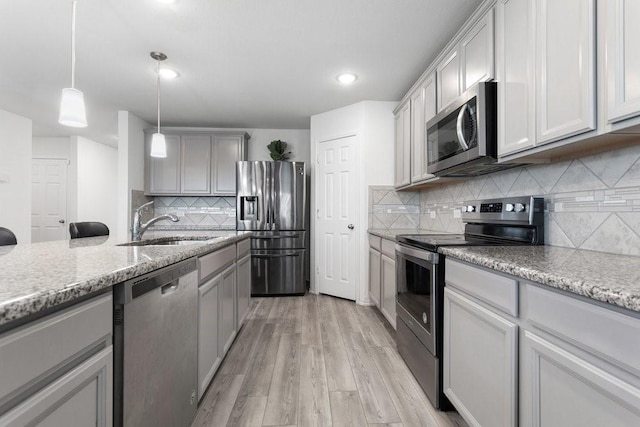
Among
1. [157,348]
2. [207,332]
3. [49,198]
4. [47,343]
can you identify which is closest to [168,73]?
[207,332]

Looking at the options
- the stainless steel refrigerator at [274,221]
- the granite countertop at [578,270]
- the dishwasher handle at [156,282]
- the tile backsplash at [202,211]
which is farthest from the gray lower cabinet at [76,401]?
the tile backsplash at [202,211]

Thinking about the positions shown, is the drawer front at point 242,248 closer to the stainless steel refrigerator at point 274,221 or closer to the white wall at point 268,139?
the stainless steel refrigerator at point 274,221

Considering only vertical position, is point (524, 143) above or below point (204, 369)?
above

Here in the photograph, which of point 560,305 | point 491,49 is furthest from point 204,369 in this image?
point 491,49

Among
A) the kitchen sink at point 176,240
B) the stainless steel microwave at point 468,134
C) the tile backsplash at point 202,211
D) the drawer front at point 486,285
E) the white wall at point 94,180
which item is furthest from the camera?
the white wall at point 94,180

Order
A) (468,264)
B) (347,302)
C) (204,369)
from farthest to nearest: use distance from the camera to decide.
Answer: (347,302), (204,369), (468,264)

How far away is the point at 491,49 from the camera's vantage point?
164cm

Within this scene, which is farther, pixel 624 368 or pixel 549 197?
pixel 549 197

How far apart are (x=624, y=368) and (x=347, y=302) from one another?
10.00ft

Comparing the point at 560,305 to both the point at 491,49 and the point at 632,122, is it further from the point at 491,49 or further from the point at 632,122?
the point at 491,49

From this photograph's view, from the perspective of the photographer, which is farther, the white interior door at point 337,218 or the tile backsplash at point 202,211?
the tile backsplash at point 202,211

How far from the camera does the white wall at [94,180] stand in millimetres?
5621

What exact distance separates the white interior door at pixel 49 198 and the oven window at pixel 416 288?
640cm

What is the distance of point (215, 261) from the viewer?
1.82 metres
